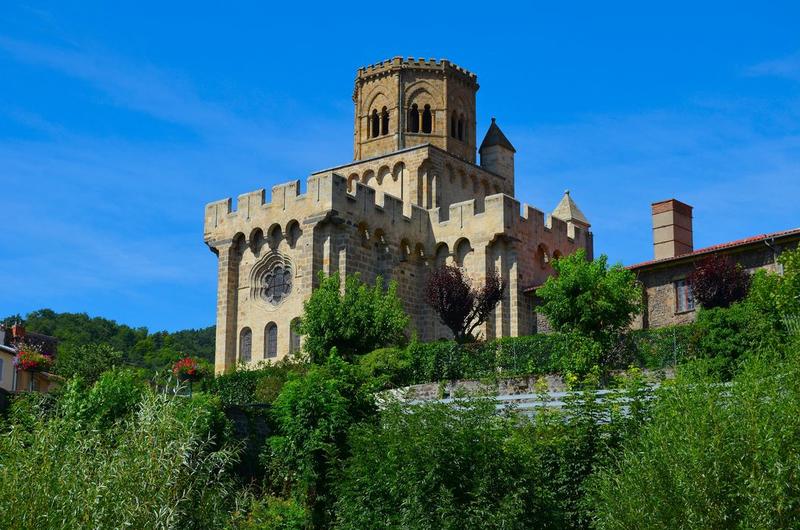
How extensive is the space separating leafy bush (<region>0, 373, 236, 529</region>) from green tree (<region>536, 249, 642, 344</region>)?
596 inches

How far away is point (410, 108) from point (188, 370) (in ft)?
52.0

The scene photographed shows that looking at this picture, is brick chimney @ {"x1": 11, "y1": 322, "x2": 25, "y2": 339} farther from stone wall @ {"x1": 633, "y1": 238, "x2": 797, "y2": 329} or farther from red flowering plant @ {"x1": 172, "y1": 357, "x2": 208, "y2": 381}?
stone wall @ {"x1": 633, "y1": 238, "x2": 797, "y2": 329}

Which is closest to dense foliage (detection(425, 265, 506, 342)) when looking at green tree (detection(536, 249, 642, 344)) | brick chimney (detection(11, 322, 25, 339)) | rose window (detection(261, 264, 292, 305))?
green tree (detection(536, 249, 642, 344))

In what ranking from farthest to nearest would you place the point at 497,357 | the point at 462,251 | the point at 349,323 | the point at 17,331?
the point at 17,331 < the point at 462,251 < the point at 349,323 < the point at 497,357

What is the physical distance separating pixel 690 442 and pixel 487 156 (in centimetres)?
3697

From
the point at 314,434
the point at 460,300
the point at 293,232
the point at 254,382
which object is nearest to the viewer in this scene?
the point at 314,434

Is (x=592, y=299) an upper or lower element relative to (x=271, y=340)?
upper

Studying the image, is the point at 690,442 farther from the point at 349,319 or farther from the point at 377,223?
the point at 377,223

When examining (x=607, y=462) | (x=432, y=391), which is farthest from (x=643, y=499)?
(x=432, y=391)

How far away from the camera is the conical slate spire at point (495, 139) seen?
2185 inches

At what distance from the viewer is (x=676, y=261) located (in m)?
39.7

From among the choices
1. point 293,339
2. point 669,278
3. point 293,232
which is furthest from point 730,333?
point 293,232

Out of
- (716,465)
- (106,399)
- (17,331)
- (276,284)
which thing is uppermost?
(276,284)

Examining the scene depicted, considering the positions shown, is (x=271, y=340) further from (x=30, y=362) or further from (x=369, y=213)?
(x=30, y=362)
